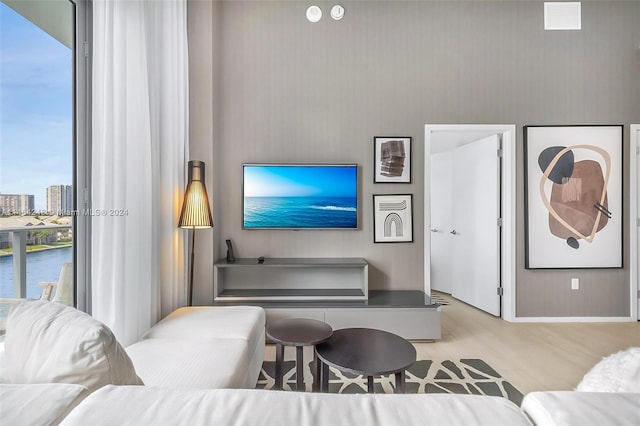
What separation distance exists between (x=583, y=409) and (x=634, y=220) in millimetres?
3925

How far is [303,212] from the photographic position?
3.07 m

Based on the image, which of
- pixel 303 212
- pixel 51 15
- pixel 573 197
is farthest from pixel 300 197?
pixel 573 197

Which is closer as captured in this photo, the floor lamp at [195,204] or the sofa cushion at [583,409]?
the sofa cushion at [583,409]

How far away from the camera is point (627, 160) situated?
3.21 meters

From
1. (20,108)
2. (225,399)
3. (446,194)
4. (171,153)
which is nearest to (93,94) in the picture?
(20,108)

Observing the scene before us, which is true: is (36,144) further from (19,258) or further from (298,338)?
(298,338)

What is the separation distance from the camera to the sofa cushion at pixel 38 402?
1.96 feet

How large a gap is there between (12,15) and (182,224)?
1.46 m

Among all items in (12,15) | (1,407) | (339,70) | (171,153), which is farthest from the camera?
(339,70)

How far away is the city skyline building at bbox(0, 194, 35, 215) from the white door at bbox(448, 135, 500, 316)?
12.7 feet

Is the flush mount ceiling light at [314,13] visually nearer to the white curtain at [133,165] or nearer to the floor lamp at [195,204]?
the white curtain at [133,165]

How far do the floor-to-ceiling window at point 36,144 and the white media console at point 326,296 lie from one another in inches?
53.5

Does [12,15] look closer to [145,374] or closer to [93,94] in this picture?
[93,94]

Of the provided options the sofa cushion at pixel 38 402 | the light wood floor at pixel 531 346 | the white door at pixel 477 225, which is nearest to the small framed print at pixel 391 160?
the white door at pixel 477 225
